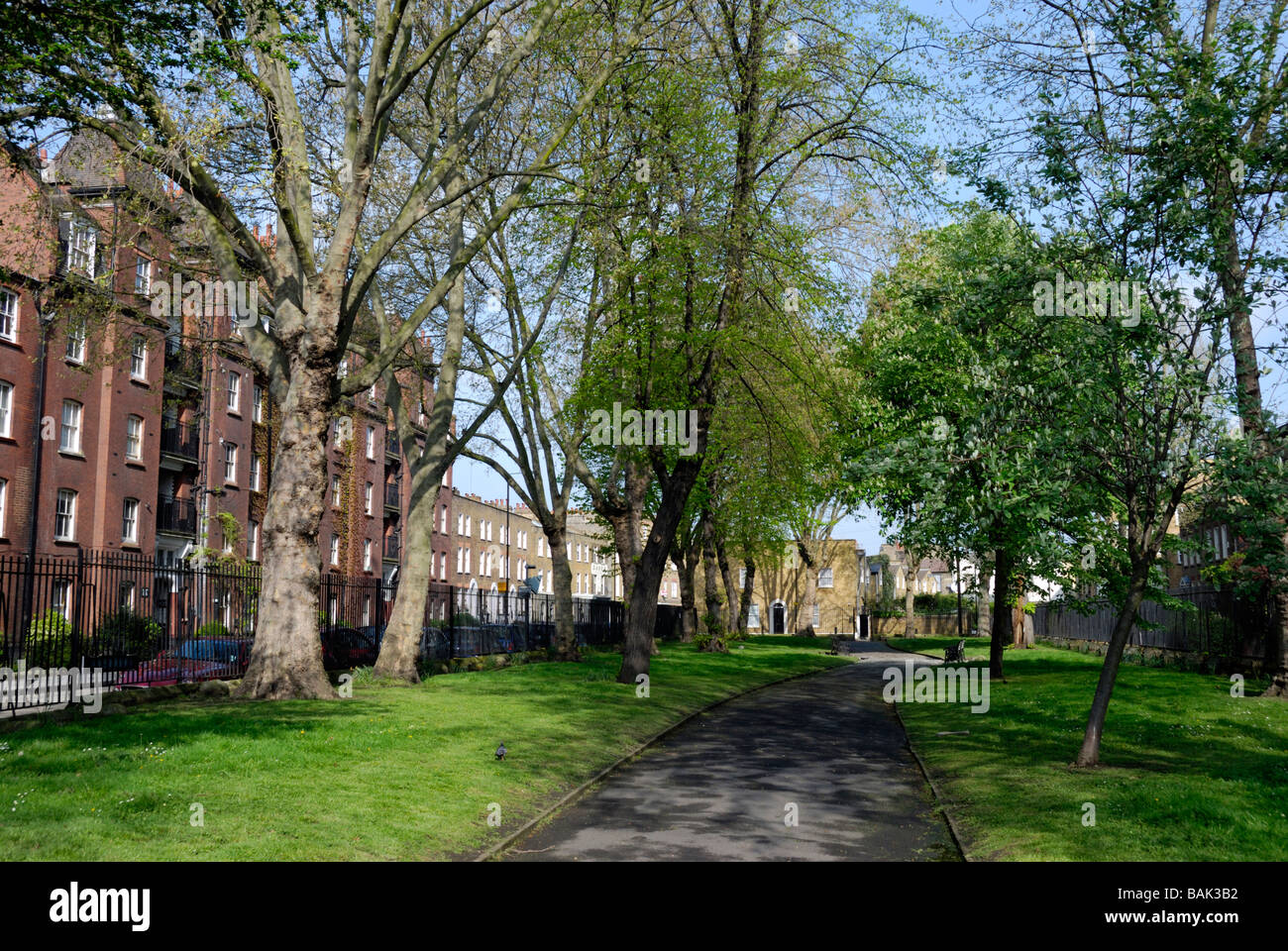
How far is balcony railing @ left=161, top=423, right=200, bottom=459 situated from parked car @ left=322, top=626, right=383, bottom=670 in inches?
705

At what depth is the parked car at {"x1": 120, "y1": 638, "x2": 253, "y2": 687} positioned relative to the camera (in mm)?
17719

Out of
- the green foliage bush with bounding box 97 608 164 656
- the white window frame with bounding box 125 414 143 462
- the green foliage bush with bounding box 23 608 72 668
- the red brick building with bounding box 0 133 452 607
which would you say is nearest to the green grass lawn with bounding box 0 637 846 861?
the green foliage bush with bounding box 23 608 72 668

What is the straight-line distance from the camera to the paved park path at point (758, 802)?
906cm

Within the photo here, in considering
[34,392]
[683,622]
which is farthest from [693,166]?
→ [683,622]

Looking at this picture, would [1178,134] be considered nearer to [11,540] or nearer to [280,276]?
[280,276]

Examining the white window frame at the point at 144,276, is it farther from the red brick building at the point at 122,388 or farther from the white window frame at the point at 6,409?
the white window frame at the point at 6,409

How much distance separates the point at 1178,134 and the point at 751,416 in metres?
14.1

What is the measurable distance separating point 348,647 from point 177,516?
65.0ft

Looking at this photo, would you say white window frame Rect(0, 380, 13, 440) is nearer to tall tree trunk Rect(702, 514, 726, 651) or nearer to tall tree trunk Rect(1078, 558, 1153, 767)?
tall tree trunk Rect(702, 514, 726, 651)

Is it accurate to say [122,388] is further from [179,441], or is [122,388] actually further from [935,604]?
[935,604]

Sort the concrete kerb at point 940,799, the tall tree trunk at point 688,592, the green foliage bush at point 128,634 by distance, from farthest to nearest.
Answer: the tall tree trunk at point 688,592
the green foliage bush at point 128,634
the concrete kerb at point 940,799

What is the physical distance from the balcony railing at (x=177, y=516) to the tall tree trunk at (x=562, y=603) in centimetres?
1707

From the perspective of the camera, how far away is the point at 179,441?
131 ft

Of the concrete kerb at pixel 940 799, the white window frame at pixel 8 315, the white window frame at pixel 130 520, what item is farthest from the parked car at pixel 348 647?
the white window frame at pixel 130 520
